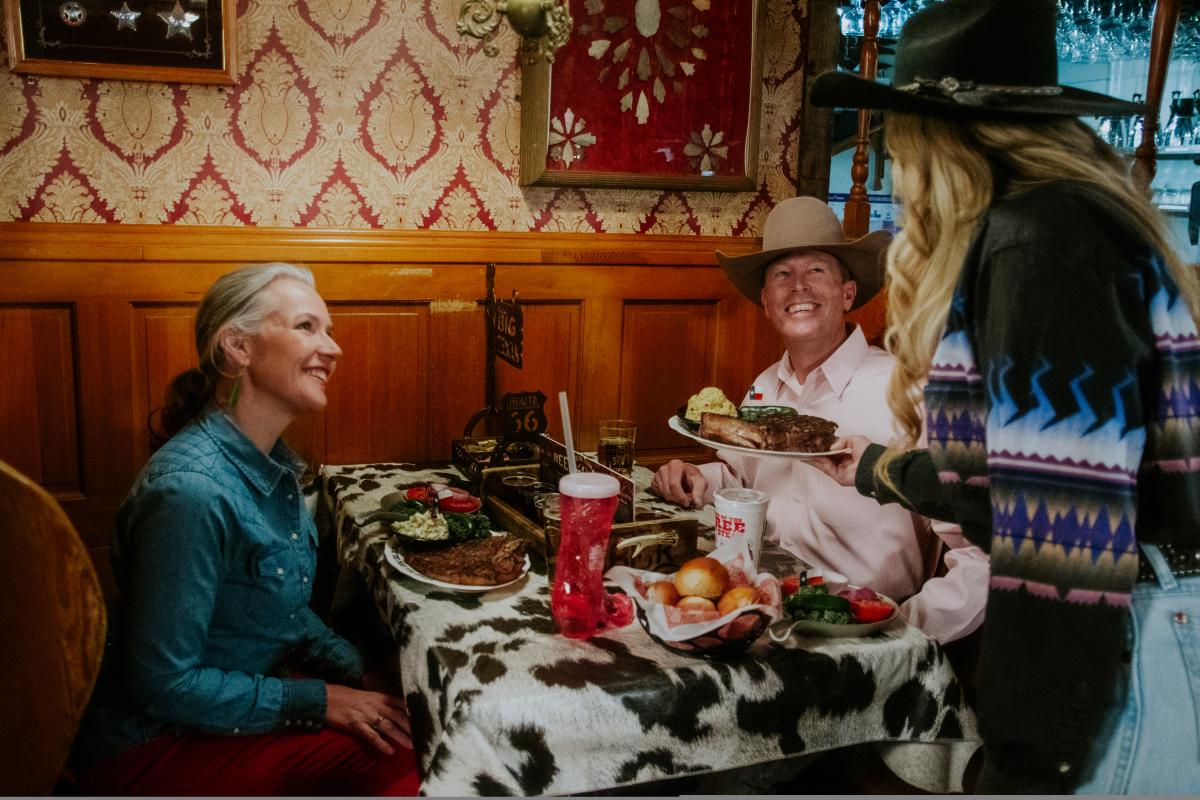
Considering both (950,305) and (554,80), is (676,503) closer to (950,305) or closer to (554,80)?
(950,305)

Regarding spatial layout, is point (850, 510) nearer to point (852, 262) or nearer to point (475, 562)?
point (852, 262)

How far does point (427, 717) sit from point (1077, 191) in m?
1.21

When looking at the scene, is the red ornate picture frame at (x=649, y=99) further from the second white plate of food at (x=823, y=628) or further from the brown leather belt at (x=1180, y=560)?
the brown leather belt at (x=1180, y=560)

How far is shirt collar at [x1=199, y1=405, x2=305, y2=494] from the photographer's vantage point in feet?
5.90

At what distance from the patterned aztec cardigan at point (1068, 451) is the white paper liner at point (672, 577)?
40 cm

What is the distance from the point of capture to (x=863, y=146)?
10.8 feet

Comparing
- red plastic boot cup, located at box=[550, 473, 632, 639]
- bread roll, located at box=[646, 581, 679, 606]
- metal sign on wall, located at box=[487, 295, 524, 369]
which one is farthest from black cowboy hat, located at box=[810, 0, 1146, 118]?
metal sign on wall, located at box=[487, 295, 524, 369]

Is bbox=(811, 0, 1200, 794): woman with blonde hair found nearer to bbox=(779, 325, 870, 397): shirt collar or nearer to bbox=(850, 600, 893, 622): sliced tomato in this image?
bbox=(850, 600, 893, 622): sliced tomato

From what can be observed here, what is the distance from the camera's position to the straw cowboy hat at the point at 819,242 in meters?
2.51

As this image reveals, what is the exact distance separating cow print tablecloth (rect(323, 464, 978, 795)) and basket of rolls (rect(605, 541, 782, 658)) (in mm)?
41

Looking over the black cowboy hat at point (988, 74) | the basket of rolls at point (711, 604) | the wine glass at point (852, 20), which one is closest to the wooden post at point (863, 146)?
the wine glass at point (852, 20)

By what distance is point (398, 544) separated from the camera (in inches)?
78.6

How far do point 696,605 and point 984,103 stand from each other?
0.85 metres

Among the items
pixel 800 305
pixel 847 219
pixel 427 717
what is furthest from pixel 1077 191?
pixel 847 219
